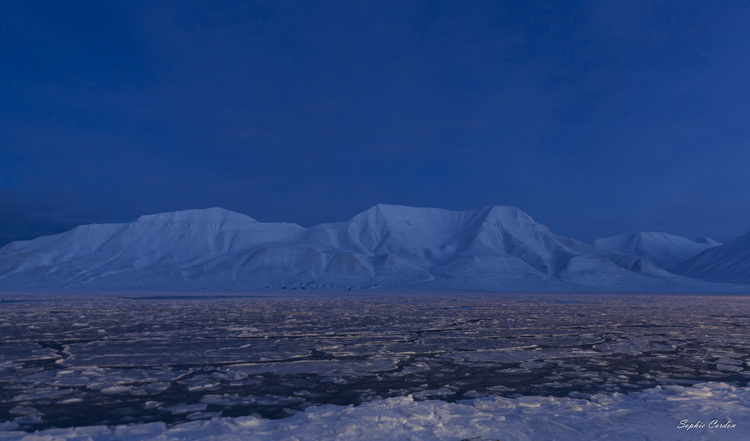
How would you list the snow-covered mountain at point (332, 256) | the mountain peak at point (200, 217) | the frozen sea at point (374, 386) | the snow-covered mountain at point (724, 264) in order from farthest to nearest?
the mountain peak at point (200, 217), the snow-covered mountain at point (724, 264), the snow-covered mountain at point (332, 256), the frozen sea at point (374, 386)

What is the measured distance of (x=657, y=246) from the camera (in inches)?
7023

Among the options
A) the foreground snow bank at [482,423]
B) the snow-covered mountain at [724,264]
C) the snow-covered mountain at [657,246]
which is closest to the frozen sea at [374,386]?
the foreground snow bank at [482,423]

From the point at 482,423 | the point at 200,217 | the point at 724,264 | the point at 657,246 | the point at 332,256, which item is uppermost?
the point at 200,217

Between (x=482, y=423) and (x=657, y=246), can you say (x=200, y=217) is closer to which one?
(x=482, y=423)

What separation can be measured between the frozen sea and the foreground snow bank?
0.07 feet

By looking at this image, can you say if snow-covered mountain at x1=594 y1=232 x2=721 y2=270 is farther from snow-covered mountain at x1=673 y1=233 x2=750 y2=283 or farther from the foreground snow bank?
the foreground snow bank

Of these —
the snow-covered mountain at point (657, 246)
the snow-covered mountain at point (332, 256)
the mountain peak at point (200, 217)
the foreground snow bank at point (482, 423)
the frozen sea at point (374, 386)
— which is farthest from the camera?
the snow-covered mountain at point (657, 246)

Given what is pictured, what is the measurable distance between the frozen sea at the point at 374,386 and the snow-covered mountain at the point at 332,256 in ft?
241

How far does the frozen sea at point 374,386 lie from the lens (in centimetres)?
553

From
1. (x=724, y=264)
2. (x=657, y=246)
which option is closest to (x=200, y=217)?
(x=724, y=264)

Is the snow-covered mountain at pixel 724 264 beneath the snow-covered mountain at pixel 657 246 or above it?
beneath

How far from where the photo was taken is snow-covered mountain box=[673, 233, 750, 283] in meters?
111

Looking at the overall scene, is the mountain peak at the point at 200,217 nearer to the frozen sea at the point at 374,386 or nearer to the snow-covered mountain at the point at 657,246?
the frozen sea at the point at 374,386

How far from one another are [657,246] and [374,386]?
197 m
